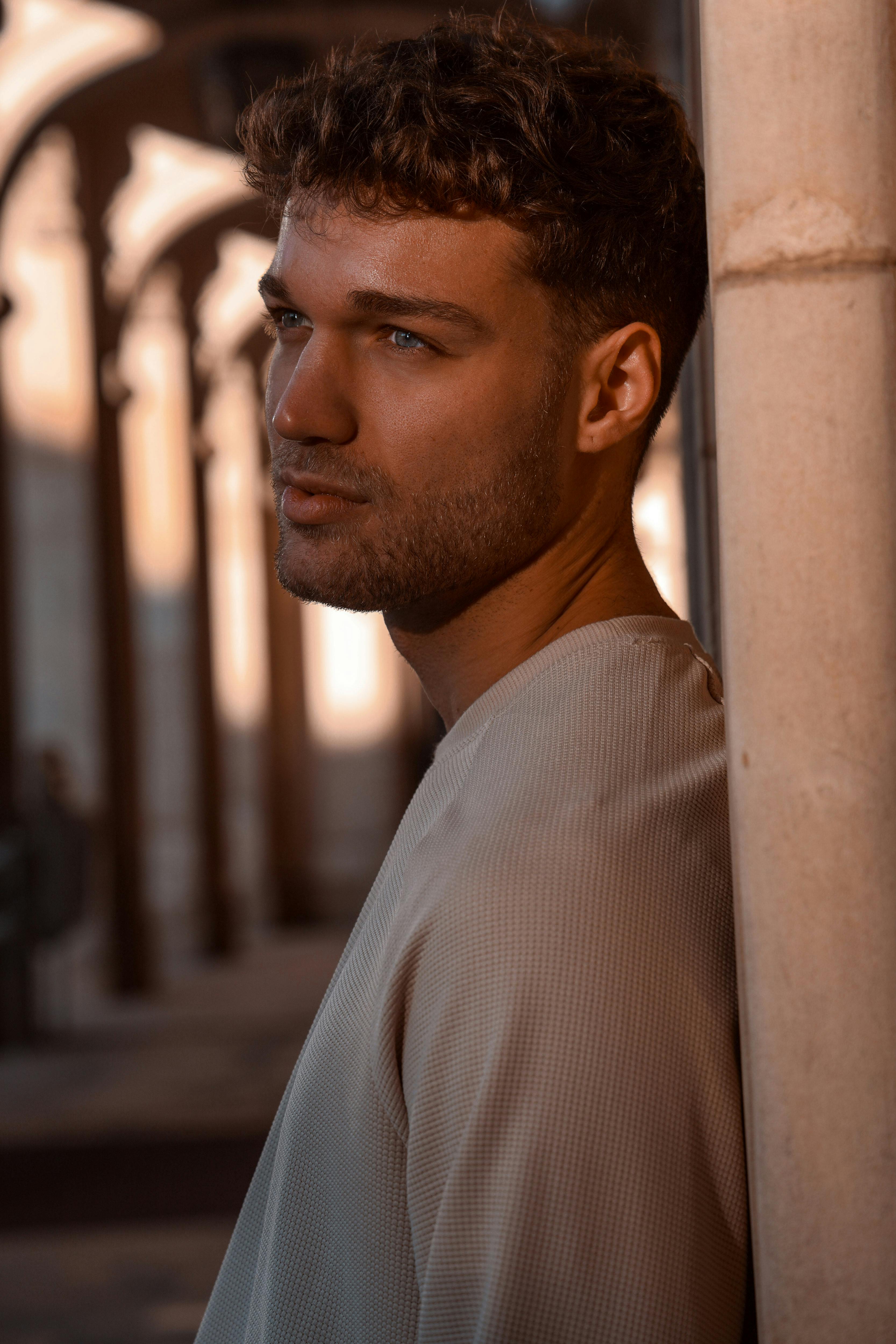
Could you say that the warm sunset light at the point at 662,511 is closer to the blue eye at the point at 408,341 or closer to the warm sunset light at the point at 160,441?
the warm sunset light at the point at 160,441


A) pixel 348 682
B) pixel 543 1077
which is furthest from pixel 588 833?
pixel 348 682

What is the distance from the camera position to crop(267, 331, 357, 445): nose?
4.23ft

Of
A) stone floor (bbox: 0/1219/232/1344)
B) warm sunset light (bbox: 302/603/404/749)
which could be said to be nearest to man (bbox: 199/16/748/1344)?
stone floor (bbox: 0/1219/232/1344)

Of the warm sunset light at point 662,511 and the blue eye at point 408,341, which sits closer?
the blue eye at point 408,341

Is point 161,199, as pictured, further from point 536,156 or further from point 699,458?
point 536,156

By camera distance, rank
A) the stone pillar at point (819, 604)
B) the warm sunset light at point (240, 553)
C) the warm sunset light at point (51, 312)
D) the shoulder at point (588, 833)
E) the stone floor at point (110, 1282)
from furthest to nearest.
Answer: the warm sunset light at point (240, 553) < the warm sunset light at point (51, 312) < the stone floor at point (110, 1282) < the shoulder at point (588, 833) < the stone pillar at point (819, 604)

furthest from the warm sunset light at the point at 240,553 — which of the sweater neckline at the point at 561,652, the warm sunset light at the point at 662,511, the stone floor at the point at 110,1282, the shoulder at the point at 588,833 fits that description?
the shoulder at the point at 588,833

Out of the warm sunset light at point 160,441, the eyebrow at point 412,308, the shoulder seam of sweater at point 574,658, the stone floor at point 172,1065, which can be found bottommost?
the stone floor at point 172,1065

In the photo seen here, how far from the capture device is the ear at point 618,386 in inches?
54.0

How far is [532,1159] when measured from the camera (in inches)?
35.5

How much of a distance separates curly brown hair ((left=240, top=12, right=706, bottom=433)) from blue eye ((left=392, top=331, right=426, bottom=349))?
104 mm

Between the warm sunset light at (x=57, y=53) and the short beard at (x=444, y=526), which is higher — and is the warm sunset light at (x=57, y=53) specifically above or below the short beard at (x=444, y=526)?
above

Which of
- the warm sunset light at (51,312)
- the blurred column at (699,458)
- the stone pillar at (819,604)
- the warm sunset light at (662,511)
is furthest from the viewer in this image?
the warm sunset light at (662,511)

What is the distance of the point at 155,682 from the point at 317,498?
32.5ft
